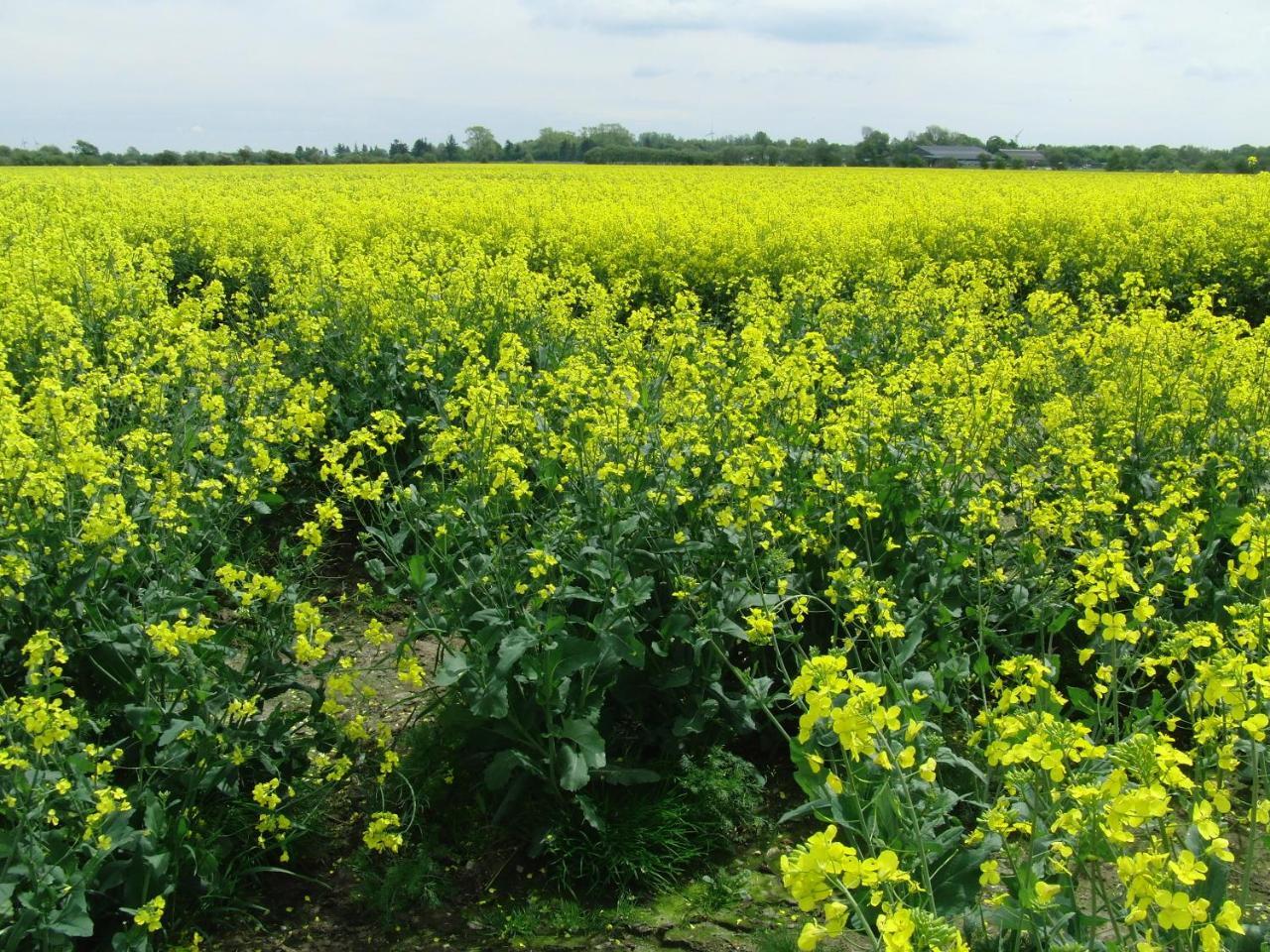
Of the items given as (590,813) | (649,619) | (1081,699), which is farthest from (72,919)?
(1081,699)

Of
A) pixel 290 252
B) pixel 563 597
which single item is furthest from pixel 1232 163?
pixel 563 597

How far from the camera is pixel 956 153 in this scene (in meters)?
49.2

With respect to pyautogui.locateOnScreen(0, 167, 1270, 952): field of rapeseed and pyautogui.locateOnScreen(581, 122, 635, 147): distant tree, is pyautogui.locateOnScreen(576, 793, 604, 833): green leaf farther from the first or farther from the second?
pyautogui.locateOnScreen(581, 122, 635, 147): distant tree

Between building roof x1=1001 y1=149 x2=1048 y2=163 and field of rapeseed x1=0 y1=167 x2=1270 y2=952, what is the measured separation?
43.7 m

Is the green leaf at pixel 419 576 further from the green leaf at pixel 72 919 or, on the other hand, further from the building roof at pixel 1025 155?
the building roof at pixel 1025 155

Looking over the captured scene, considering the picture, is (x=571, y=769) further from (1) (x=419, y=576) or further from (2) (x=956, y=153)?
(2) (x=956, y=153)

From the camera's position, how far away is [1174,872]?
1641 millimetres

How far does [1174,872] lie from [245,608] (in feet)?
8.56

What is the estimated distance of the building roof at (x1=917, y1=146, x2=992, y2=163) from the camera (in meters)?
46.1

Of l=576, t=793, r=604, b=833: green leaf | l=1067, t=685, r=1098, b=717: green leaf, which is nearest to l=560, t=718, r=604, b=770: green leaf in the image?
l=576, t=793, r=604, b=833: green leaf

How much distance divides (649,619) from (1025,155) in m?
50.5

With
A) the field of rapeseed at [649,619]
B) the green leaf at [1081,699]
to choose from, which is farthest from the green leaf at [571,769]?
the green leaf at [1081,699]

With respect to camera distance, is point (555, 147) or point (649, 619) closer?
point (649, 619)

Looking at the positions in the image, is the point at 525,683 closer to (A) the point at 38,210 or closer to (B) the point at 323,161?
(A) the point at 38,210
